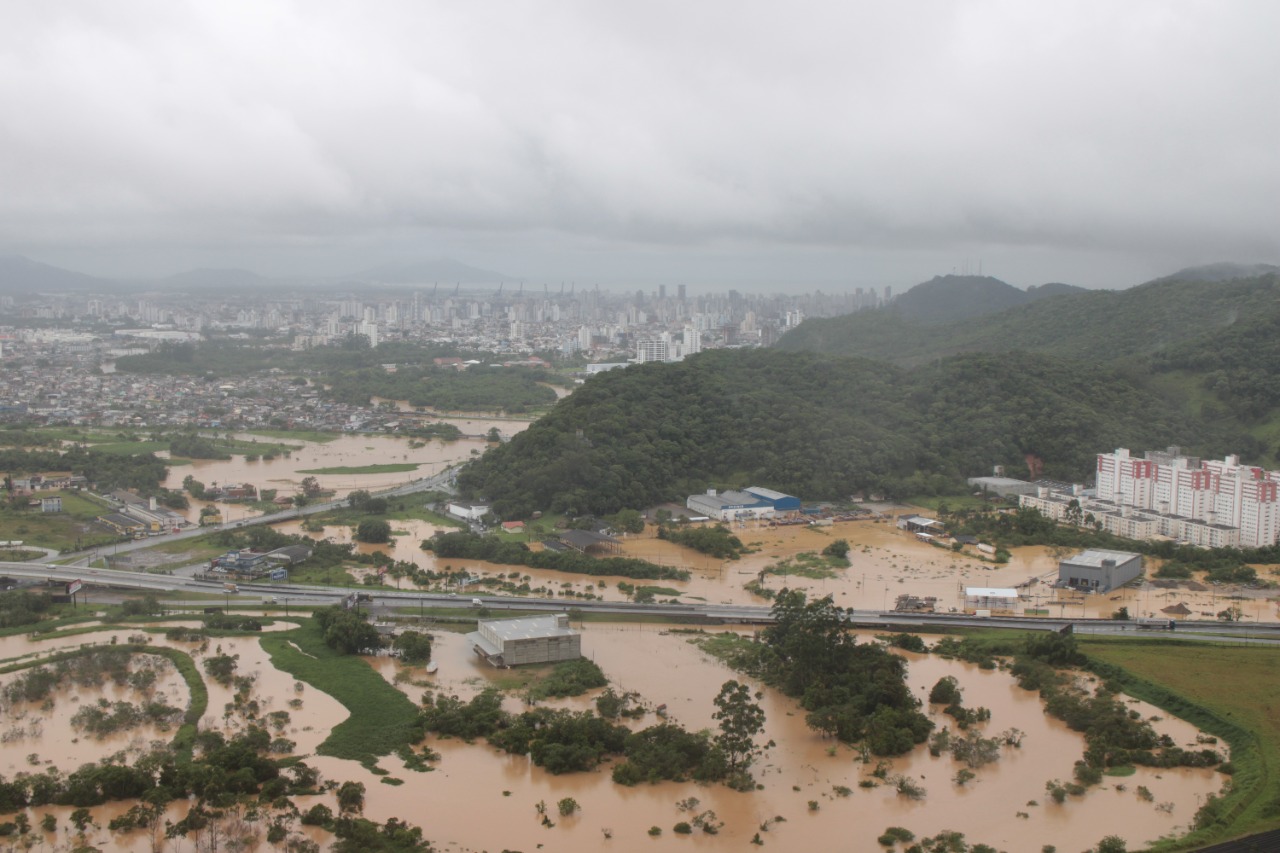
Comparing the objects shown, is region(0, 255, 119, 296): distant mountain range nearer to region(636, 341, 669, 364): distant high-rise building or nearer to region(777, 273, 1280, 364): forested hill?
region(636, 341, 669, 364): distant high-rise building

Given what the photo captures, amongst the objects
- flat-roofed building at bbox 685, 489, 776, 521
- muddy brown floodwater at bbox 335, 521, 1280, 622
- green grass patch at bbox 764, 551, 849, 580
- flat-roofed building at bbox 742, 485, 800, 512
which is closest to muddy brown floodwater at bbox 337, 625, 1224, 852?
muddy brown floodwater at bbox 335, 521, 1280, 622

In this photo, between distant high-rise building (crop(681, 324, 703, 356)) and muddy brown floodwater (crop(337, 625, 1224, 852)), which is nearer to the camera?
muddy brown floodwater (crop(337, 625, 1224, 852))

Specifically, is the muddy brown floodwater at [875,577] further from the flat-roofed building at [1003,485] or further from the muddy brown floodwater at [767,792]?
the muddy brown floodwater at [767,792]

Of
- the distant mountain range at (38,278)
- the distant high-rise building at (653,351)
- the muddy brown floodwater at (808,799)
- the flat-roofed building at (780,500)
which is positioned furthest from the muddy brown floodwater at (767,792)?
the distant mountain range at (38,278)

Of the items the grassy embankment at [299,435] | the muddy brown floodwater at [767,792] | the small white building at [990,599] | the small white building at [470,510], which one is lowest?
the muddy brown floodwater at [767,792]

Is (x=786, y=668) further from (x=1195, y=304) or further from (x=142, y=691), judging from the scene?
(x=1195, y=304)

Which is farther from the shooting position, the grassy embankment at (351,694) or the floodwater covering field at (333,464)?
the floodwater covering field at (333,464)
